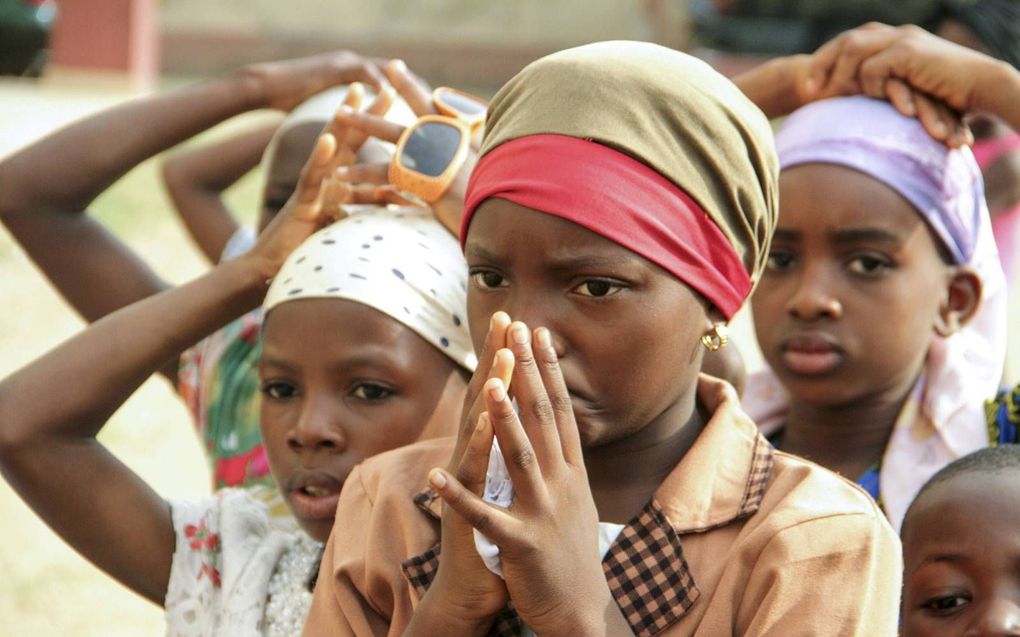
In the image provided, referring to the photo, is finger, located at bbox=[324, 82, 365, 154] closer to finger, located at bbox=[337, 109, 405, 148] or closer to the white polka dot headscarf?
finger, located at bbox=[337, 109, 405, 148]

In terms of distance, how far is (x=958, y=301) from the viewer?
3.50 meters

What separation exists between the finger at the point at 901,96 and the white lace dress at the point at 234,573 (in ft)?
5.31

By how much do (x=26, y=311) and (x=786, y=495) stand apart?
25.1 feet

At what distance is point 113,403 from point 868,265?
1.69 m

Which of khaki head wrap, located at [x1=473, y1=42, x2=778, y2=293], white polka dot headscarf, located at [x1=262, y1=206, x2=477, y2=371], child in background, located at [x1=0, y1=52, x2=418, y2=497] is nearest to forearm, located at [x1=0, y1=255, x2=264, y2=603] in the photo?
white polka dot headscarf, located at [x1=262, y1=206, x2=477, y2=371]

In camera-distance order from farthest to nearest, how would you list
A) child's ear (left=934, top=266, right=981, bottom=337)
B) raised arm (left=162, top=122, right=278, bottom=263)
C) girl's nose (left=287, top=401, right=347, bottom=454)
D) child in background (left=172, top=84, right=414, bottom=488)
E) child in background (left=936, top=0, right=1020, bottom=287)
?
child in background (left=936, top=0, right=1020, bottom=287) → raised arm (left=162, top=122, right=278, bottom=263) → child in background (left=172, top=84, right=414, bottom=488) → child's ear (left=934, top=266, right=981, bottom=337) → girl's nose (left=287, top=401, right=347, bottom=454)

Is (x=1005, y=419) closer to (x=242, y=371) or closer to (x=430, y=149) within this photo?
(x=430, y=149)

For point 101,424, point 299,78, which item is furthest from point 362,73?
point 101,424

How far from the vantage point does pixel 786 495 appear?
7.52 ft

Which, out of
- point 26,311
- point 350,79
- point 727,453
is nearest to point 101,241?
point 350,79

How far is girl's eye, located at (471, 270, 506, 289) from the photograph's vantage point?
7.83ft

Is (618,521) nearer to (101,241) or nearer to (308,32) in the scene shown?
(101,241)

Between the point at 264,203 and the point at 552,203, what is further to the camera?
the point at 264,203

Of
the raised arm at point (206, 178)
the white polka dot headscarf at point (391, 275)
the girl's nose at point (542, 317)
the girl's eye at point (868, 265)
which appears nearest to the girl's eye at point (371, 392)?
the white polka dot headscarf at point (391, 275)
